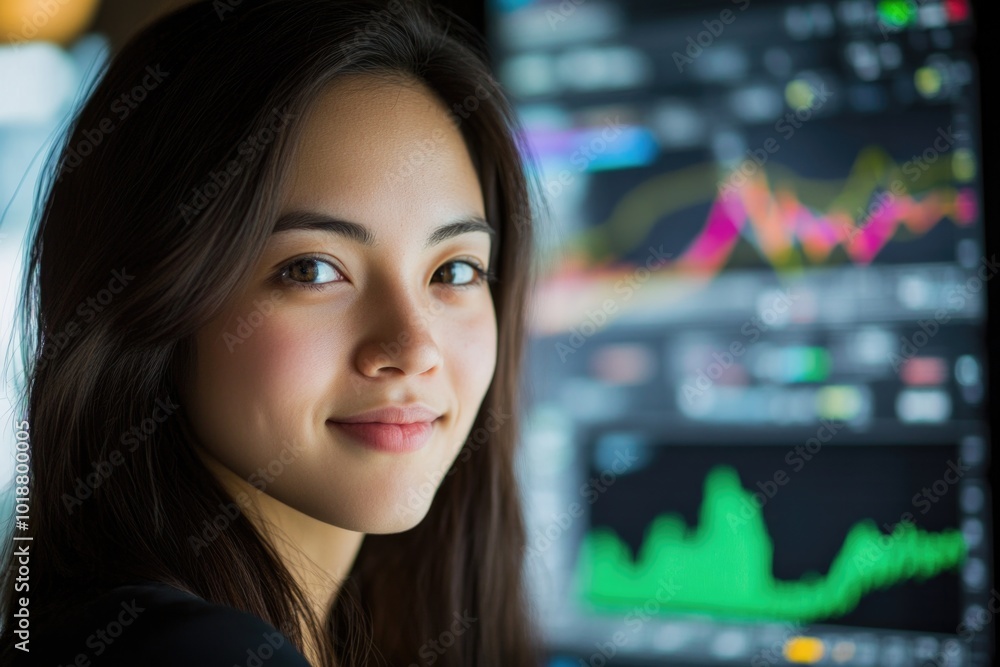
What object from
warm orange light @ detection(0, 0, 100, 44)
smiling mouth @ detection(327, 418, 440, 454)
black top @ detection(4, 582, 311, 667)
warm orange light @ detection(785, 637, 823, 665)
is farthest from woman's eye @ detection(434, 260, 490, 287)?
warm orange light @ detection(0, 0, 100, 44)

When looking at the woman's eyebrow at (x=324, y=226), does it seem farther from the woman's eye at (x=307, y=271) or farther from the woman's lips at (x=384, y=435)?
the woman's lips at (x=384, y=435)

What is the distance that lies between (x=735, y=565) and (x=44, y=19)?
66.9 inches

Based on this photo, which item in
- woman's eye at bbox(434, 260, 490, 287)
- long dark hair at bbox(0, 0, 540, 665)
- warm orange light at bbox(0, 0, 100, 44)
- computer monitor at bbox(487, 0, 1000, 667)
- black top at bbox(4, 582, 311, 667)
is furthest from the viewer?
warm orange light at bbox(0, 0, 100, 44)

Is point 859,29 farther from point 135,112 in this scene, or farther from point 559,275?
point 135,112

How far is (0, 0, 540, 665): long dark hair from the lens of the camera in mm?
673

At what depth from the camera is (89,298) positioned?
2.28ft

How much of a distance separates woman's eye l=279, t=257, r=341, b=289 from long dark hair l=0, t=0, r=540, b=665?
3 centimetres

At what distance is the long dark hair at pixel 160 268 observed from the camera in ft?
2.21

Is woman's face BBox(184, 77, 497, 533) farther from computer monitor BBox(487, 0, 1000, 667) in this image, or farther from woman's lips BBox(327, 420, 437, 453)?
computer monitor BBox(487, 0, 1000, 667)

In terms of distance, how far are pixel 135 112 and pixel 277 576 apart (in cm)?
41

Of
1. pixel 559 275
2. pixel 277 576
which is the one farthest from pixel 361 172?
pixel 559 275

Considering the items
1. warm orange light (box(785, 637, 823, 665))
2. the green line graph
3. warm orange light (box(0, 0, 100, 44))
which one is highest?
warm orange light (box(0, 0, 100, 44))

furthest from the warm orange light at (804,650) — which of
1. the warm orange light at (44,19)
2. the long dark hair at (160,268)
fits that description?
the warm orange light at (44,19)

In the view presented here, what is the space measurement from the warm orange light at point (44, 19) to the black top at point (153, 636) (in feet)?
5.16
